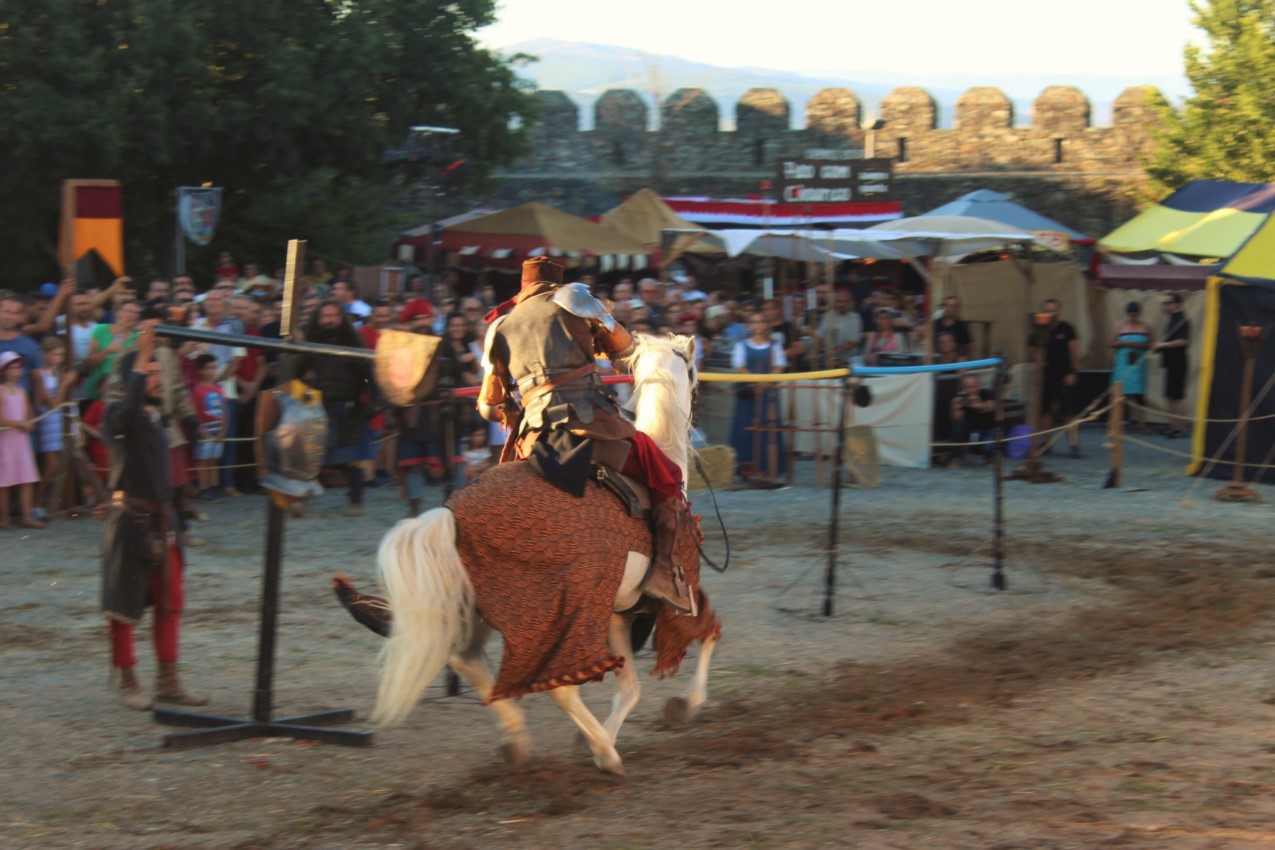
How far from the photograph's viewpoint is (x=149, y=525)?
242 inches

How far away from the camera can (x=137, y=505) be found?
Answer: 615 centimetres

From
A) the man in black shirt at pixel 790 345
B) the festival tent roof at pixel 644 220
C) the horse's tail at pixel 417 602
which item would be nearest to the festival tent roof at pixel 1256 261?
the man in black shirt at pixel 790 345

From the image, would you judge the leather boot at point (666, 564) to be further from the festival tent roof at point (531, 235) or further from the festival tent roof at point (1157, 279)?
the festival tent roof at point (1157, 279)

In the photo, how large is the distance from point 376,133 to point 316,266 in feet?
13.2

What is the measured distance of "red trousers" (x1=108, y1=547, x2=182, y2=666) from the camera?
6.29m

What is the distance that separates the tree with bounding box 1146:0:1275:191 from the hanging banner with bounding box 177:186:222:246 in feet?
55.4

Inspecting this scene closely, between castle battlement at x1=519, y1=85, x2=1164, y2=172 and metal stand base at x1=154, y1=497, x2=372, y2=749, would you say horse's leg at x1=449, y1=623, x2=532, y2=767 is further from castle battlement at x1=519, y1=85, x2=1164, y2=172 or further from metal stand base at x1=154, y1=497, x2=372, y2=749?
castle battlement at x1=519, y1=85, x2=1164, y2=172

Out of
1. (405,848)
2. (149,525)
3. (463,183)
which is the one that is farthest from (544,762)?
(463,183)

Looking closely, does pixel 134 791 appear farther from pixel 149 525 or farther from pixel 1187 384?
pixel 1187 384

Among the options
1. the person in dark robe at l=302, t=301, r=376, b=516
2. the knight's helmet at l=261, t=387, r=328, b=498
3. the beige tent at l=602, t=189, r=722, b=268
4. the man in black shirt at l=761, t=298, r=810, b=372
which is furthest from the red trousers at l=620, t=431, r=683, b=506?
the beige tent at l=602, t=189, r=722, b=268

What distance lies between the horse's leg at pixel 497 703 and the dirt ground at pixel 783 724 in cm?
9

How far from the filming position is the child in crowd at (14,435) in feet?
35.1

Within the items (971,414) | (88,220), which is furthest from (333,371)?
(971,414)

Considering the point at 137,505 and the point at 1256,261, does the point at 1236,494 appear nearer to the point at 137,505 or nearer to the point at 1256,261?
the point at 1256,261
